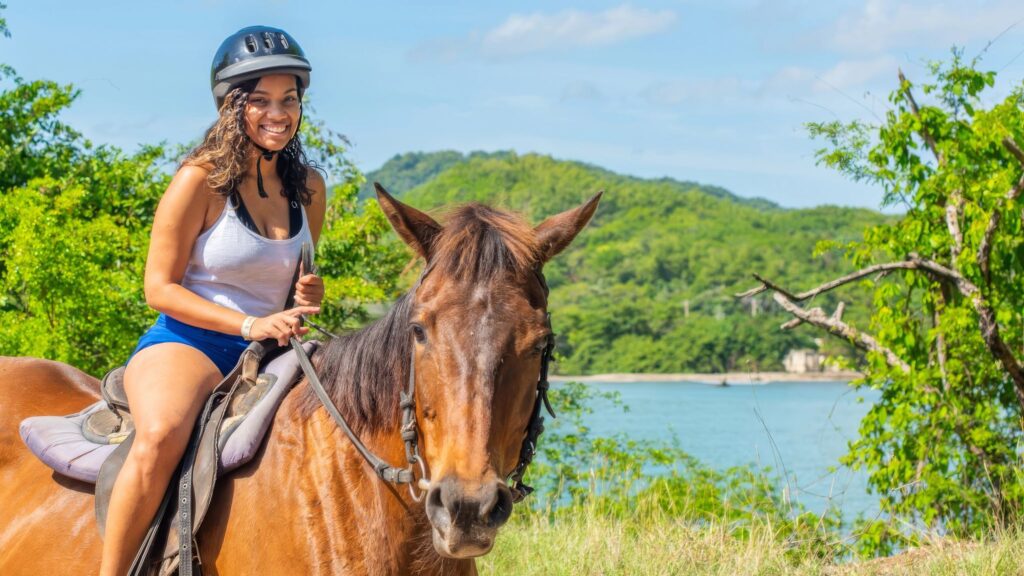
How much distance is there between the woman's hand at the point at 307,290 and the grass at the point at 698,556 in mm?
2657

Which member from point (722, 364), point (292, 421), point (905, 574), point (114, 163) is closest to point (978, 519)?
point (905, 574)

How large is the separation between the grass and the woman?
262 cm

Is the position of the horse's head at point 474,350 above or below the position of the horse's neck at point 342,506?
above

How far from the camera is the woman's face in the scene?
338 centimetres

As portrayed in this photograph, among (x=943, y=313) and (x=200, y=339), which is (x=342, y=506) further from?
(x=943, y=313)

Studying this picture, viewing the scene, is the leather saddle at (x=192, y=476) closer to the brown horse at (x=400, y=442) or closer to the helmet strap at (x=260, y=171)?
the brown horse at (x=400, y=442)

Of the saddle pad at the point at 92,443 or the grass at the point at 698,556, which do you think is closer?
the saddle pad at the point at 92,443

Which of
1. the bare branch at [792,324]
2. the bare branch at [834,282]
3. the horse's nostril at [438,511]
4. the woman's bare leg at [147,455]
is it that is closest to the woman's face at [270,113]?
the woman's bare leg at [147,455]

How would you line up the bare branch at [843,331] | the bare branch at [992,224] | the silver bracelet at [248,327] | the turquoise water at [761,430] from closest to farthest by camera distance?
the silver bracelet at [248,327] → the bare branch at [992,224] → the bare branch at [843,331] → the turquoise water at [761,430]

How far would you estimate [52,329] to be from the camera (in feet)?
29.3

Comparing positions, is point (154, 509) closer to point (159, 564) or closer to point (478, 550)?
point (159, 564)

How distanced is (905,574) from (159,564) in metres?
3.80

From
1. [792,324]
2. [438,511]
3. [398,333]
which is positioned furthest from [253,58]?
[792,324]

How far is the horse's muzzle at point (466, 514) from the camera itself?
7.38 ft
